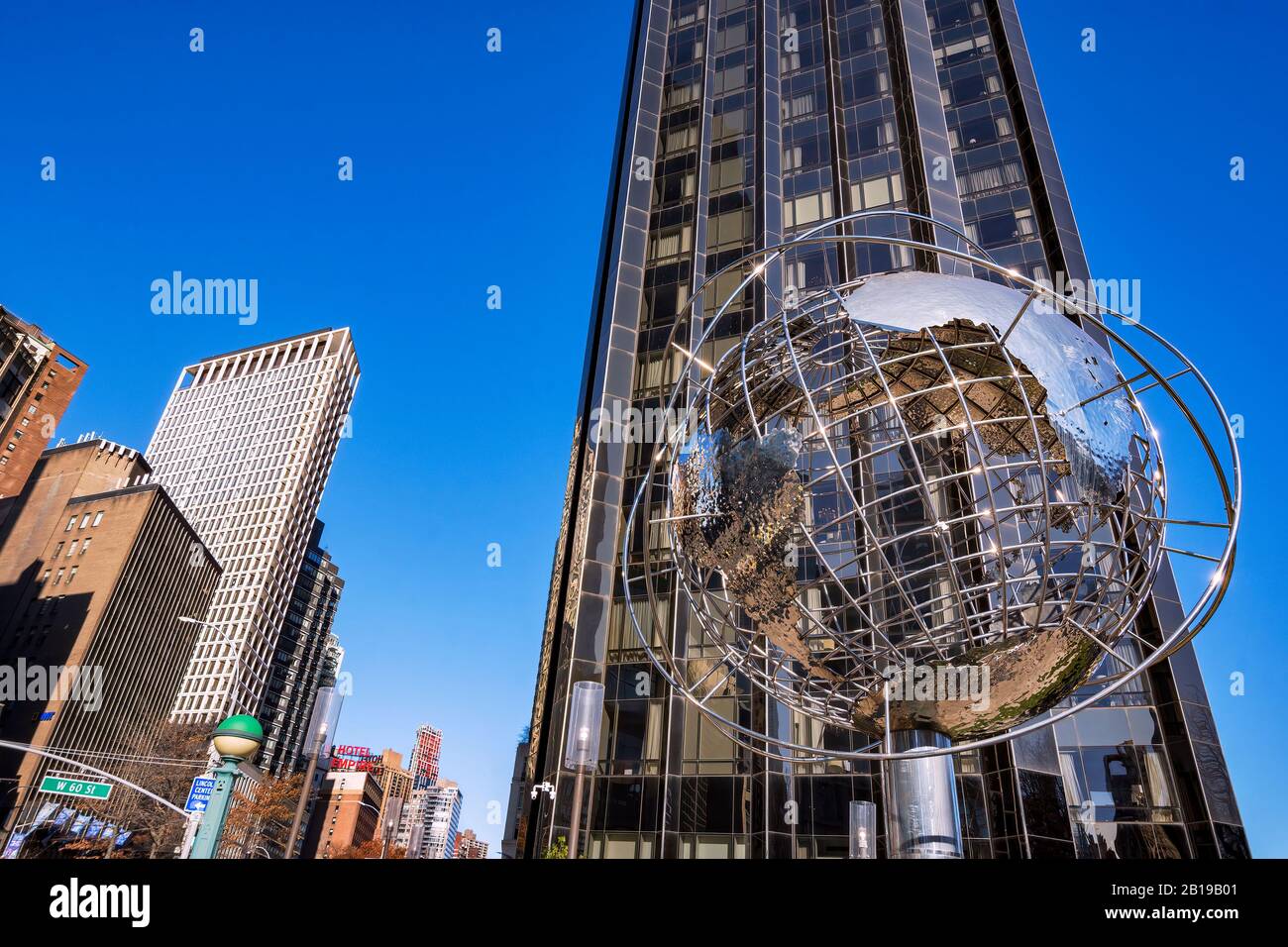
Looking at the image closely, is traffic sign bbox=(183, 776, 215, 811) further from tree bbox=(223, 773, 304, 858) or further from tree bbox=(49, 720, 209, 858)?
tree bbox=(223, 773, 304, 858)

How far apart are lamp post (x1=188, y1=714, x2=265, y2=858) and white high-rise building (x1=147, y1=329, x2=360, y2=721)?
93.1 meters

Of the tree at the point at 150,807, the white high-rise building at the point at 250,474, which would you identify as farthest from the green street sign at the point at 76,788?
the white high-rise building at the point at 250,474

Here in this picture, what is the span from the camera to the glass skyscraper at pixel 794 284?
19578 millimetres

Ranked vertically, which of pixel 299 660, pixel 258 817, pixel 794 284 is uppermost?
pixel 299 660

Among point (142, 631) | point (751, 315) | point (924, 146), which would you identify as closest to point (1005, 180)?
point (924, 146)

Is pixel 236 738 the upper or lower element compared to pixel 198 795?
upper

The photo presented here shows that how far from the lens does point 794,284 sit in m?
28.1

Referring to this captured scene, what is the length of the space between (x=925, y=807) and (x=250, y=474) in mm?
126594

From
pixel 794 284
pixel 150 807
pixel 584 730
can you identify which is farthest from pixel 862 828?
pixel 150 807

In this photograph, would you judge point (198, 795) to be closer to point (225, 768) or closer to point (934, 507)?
point (225, 768)

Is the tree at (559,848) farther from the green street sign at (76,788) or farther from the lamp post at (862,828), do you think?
the lamp post at (862,828)
